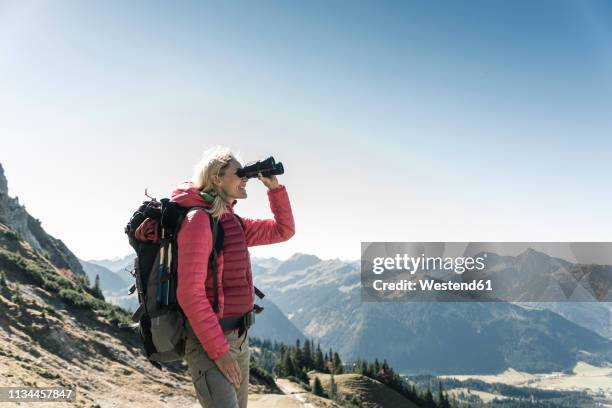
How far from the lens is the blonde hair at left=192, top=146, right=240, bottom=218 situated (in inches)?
254

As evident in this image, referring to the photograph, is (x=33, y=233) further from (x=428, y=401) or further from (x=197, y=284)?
(x=197, y=284)

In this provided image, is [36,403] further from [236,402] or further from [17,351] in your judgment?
[236,402]

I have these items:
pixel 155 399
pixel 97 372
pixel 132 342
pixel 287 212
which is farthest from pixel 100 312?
pixel 287 212

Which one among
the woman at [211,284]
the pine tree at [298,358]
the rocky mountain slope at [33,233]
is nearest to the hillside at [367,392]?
the pine tree at [298,358]

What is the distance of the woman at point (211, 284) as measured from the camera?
18.7 ft

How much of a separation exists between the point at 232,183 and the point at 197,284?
154cm

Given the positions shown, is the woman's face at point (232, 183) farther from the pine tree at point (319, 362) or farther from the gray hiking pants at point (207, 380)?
the pine tree at point (319, 362)

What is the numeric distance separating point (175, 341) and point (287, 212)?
106 inches

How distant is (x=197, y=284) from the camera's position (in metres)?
5.68

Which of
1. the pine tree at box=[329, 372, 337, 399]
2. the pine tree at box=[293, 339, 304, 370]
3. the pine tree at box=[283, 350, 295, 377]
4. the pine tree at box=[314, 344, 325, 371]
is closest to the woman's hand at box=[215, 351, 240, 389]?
the pine tree at box=[329, 372, 337, 399]

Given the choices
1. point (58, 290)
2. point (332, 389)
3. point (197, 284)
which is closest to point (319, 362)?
point (332, 389)

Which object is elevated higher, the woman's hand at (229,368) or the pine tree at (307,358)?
the woman's hand at (229,368)

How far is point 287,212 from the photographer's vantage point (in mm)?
7719

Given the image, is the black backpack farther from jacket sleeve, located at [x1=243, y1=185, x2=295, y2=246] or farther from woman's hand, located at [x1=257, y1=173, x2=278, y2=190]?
jacket sleeve, located at [x1=243, y1=185, x2=295, y2=246]
